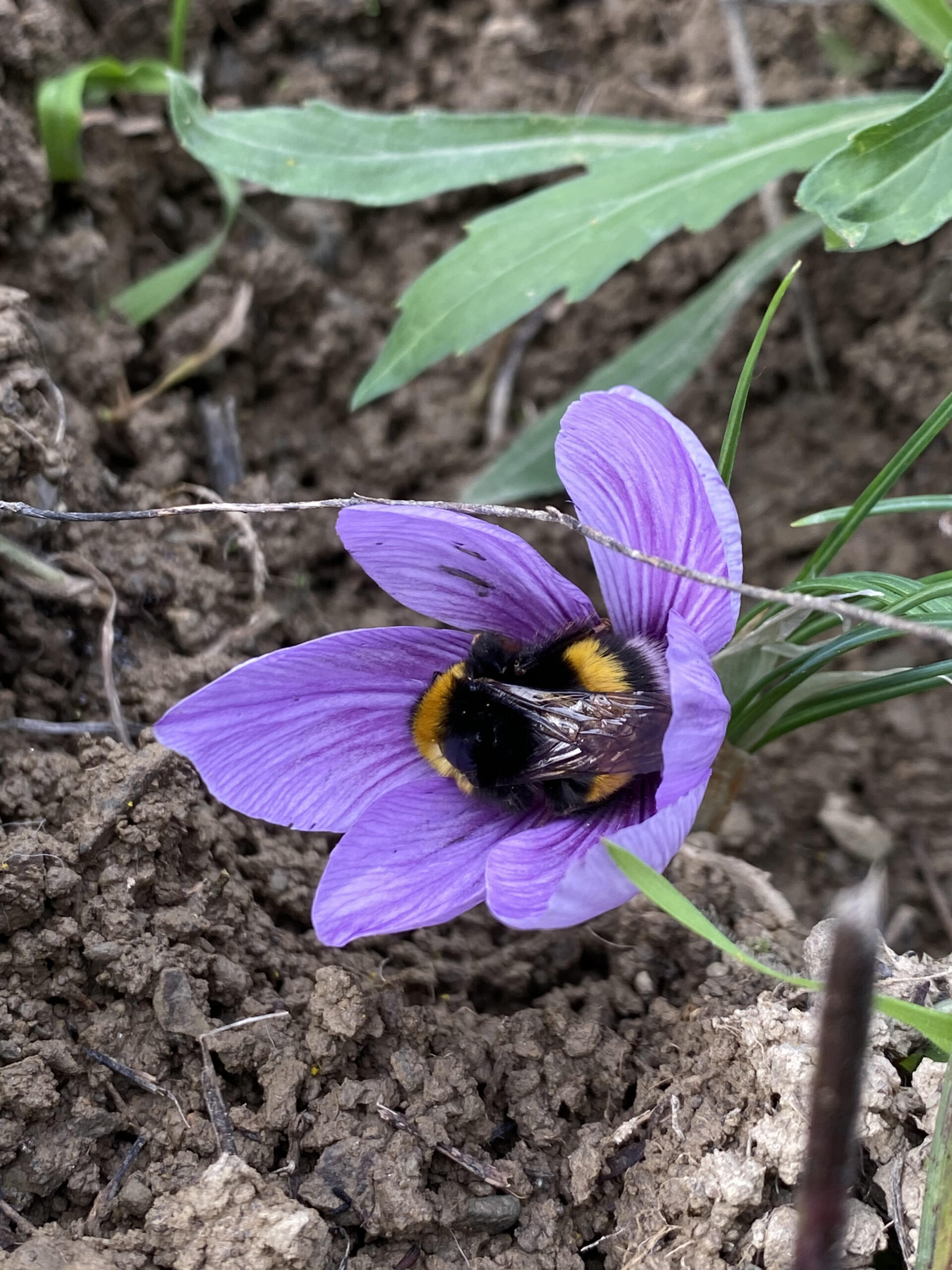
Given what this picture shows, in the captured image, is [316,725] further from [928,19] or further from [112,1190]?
[928,19]

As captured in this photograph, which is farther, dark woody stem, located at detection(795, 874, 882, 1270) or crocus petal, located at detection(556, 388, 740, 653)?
crocus petal, located at detection(556, 388, 740, 653)

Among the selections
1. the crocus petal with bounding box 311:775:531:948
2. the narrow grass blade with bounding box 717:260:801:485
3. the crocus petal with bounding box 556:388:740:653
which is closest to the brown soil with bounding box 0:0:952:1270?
the crocus petal with bounding box 311:775:531:948

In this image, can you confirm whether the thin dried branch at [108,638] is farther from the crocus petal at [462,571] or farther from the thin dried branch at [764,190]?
the thin dried branch at [764,190]

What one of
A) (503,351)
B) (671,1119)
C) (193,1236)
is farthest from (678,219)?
(193,1236)

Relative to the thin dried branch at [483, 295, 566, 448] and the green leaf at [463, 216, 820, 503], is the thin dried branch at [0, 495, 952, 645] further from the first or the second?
the thin dried branch at [483, 295, 566, 448]

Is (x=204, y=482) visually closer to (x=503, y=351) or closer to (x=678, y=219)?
(x=503, y=351)

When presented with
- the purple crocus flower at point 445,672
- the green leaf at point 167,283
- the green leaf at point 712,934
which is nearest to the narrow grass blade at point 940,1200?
the green leaf at point 712,934
